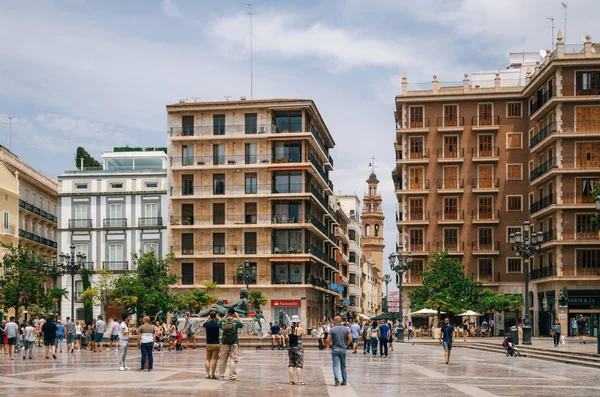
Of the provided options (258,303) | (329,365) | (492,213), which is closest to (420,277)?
(492,213)

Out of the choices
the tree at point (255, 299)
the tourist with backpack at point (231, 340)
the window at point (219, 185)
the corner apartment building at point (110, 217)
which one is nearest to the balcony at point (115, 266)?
the corner apartment building at point (110, 217)

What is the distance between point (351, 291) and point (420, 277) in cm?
4226

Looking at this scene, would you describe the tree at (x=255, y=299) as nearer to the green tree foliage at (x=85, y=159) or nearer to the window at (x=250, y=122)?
the window at (x=250, y=122)

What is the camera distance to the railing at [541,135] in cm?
6550

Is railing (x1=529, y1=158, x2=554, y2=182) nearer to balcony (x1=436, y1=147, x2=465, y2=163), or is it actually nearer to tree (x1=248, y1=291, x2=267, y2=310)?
balcony (x1=436, y1=147, x2=465, y2=163)

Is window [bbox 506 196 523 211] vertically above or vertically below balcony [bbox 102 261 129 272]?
above

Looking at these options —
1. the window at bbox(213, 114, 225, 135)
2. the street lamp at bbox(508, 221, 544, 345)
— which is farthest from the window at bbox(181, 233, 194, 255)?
the street lamp at bbox(508, 221, 544, 345)

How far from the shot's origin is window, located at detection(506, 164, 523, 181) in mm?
→ 72062

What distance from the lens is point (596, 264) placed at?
63.2 m

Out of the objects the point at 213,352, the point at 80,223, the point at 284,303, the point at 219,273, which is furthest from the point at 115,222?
the point at 213,352

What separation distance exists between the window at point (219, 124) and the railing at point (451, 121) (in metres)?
18.2

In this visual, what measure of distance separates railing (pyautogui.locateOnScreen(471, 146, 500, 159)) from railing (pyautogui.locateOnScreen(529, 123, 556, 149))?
111 inches

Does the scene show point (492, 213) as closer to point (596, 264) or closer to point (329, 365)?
point (596, 264)

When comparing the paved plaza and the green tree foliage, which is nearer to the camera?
the paved plaza
